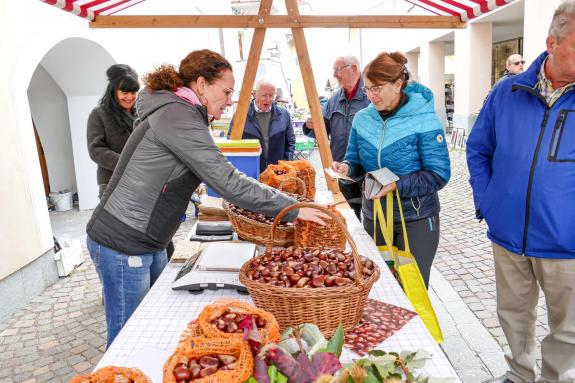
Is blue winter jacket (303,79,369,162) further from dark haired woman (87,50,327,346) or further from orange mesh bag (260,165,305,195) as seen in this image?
dark haired woman (87,50,327,346)

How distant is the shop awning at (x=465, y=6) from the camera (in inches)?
145

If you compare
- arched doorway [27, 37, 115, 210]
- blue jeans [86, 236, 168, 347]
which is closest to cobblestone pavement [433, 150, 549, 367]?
blue jeans [86, 236, 168, 347]

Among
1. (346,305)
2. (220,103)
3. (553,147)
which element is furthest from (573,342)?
(220,103)

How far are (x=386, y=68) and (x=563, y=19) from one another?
824 mm

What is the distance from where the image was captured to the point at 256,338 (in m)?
1.16

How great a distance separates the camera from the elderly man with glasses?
416cm

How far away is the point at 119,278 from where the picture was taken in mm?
2275

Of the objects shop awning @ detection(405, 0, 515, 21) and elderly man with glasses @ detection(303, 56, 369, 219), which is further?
elderly man with glasses @ detection(303, 56, 369, 219)

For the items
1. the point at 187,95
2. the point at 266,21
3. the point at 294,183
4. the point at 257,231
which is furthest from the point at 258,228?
the point at 266,21

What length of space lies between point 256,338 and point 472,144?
6.44ft

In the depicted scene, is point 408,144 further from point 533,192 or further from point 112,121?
point 112,121

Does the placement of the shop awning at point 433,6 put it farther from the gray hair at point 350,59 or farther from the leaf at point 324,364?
the leaf at point 324,364

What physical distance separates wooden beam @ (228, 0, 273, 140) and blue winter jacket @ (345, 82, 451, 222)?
4.73 ft

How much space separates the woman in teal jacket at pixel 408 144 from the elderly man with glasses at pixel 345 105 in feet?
4.28
